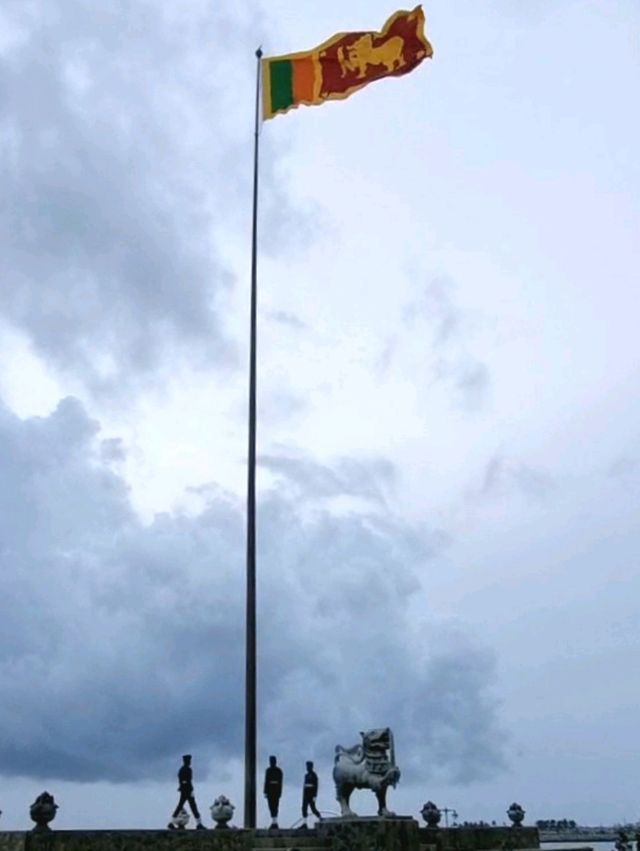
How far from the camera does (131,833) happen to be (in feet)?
54.9

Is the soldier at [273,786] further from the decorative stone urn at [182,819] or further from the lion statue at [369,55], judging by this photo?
the lion statue at [369,55]

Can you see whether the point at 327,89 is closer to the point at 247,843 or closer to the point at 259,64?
the point at 259,64

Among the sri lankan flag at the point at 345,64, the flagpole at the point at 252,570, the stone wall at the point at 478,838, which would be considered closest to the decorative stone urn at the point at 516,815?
the stone wall at the point at 478,838

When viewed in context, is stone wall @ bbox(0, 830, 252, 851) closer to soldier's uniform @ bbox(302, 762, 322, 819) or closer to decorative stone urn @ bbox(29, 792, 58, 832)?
decorative stone urn @ bbox(29, 792, 58, 832)

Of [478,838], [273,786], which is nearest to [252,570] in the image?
[273,786]

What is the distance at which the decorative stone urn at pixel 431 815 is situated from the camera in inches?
790

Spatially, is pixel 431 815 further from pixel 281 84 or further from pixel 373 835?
pixel 281 84

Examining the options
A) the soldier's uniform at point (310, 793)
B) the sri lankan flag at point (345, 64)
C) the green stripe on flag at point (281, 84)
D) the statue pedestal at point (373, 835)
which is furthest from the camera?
the green stripe on flag at point (281, 84)

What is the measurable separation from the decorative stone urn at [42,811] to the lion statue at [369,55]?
16.8 metres

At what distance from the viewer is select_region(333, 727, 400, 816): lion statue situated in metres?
19.0

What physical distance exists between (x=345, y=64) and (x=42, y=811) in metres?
17.3

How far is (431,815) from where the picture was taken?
20.1 meters

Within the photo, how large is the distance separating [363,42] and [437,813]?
17.0m

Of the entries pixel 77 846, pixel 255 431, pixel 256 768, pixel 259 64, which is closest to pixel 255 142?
pixel 259 64
